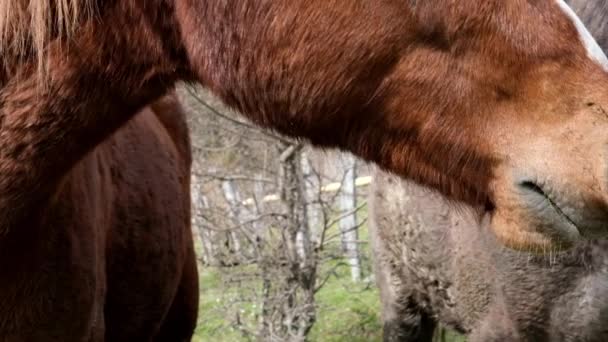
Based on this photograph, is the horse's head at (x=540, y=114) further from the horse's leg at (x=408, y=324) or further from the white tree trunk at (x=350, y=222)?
the white tree trunk at (x=350, y=222)

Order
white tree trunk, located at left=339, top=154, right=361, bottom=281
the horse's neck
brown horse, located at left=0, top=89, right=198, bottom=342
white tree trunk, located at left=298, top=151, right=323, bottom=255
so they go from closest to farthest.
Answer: the horse's neck → brown horse, located at left=0, top=89, right=198, bottom=342 → white tree trunk, located at left=298, top=151, right=323, bottom=255 → white tree trunk, located at left=339, top=154, right=361, bottom=281

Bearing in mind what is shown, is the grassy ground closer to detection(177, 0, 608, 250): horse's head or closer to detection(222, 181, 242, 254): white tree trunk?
detection(222, 181, 242, 254): white tree trunk

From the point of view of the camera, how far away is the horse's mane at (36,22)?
89.2 inches

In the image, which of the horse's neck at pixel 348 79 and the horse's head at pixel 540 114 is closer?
the horse's head at pixel 540 114

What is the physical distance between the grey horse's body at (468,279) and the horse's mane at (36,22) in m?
0.98

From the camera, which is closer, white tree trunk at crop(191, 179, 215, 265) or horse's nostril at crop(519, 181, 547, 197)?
horse's nostril at crop(519, 181, 547, 197)

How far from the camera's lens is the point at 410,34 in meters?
2.16

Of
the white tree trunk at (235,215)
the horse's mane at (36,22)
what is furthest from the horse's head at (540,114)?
the white tree trunk at (235,215)

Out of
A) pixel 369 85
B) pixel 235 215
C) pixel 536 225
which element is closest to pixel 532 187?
pixel 536 225

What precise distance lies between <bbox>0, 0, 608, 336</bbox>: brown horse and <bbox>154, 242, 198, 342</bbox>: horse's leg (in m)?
2.38

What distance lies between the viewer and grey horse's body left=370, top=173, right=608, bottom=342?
322cm

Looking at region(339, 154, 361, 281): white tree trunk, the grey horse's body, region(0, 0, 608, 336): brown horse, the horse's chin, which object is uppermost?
region(0, 0, 608, 336): brown horse

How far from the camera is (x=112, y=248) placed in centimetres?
362

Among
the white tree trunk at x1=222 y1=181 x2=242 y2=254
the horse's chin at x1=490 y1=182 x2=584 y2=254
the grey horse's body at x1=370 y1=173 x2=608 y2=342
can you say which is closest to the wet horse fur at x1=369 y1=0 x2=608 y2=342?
the grey horse's body at x1=370 y1=173 x2=608 y2=342
